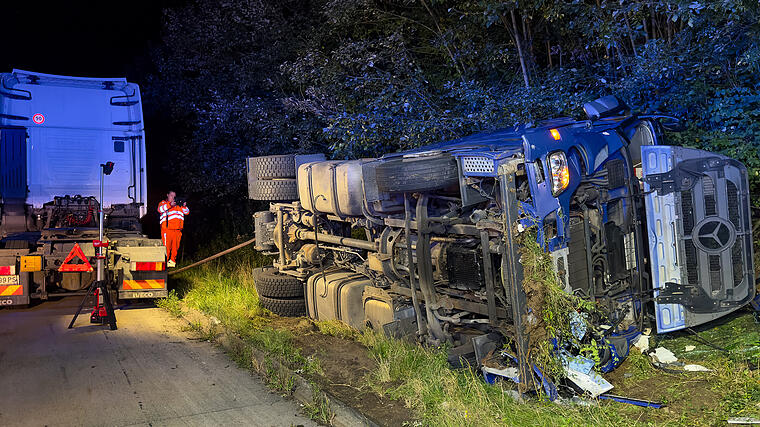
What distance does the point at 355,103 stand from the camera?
11.2 meters

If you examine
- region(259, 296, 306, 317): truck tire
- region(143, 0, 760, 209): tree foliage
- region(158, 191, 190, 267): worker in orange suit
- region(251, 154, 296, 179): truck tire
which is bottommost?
region(259, 296, 306, 317): truck tire

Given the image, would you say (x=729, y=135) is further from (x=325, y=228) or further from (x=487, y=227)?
(x=325, y=228)

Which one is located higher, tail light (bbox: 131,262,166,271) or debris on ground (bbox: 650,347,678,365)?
tail light (bbox: 131,262,166,271)

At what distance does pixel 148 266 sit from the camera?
369 inches

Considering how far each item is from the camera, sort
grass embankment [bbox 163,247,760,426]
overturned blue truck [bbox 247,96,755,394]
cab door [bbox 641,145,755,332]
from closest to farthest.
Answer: grass embankment [bbox 163,247,760,426]
overturned blue truck [bbox 247,96,755,394]
cab door [bbox 641,145,755,332]

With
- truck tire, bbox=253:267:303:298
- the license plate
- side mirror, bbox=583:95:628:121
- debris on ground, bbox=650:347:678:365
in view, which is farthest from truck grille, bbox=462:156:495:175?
the license plate

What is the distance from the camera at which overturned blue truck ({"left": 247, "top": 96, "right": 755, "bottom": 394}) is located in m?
5.12

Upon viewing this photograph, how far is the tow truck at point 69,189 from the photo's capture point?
9.33 metres

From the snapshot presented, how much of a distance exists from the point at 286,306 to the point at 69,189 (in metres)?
4.79

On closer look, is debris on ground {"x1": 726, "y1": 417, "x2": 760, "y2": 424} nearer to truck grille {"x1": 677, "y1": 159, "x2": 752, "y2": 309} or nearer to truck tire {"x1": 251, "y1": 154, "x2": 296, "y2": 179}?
truck grille {"x1": 677, "y1": 159, "x2": 752, "y2": 309}

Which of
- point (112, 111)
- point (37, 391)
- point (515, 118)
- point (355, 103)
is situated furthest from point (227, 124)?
point (37, 391)

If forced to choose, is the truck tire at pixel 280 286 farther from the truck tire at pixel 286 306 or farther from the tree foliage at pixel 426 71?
the tree foliage at pixel 426 71

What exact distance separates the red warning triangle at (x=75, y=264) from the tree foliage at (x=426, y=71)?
390cm

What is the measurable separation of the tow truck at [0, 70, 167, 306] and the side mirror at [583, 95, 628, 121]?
631cm
